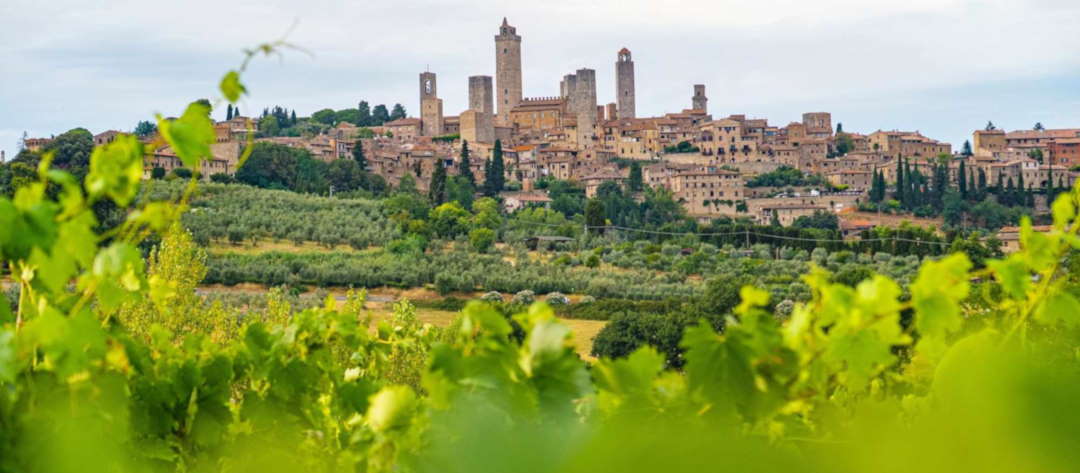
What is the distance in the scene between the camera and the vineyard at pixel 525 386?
1014 millimetres

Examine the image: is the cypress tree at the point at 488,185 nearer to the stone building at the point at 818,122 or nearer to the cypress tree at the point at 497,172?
the cypress tree at the point at 497,172

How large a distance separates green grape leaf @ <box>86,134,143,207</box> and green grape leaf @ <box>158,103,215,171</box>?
0.13 ft

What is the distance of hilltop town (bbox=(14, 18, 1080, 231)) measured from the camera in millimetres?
57594

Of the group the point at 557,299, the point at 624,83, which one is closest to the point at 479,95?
the point at 624,83

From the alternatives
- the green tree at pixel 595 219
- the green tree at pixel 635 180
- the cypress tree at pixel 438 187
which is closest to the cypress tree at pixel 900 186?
the green tree at pixel 635 180

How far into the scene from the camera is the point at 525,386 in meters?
1.40

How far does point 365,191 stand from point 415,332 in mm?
48670

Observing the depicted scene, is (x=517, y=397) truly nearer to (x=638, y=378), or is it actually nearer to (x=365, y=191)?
(x=638, y=378)

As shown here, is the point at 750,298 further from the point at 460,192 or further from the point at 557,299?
Answer: the point at 460,192

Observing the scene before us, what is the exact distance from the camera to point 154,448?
1863mm

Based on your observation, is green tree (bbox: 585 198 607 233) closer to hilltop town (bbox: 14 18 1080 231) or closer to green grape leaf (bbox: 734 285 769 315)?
hilltop town (bbox: 14 18 1080 231)

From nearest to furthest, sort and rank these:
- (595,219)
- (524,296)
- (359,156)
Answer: (524,296), (595,219), (359,156)

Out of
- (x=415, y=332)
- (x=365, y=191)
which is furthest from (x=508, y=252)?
(x=415, y=332)

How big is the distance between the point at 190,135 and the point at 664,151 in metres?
67.3
